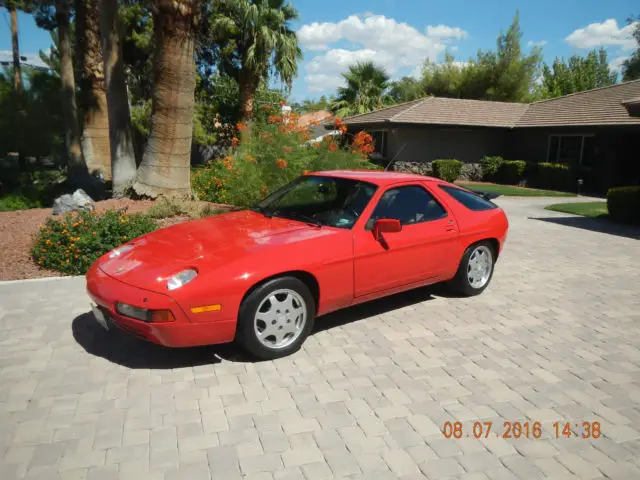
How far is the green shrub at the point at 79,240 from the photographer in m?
6.32

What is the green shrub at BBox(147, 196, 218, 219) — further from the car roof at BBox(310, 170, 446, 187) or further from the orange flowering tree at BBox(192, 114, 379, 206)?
the car roof at BBox(310, 170, 446, 187)

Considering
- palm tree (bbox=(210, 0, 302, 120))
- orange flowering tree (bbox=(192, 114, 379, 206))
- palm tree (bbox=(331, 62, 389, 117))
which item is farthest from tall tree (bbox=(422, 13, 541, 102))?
orange flowering tree (bbox=(192, 114, 379, 206))

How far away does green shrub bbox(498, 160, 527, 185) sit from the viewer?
23.0 metres

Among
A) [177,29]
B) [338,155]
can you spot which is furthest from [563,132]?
[177,29]

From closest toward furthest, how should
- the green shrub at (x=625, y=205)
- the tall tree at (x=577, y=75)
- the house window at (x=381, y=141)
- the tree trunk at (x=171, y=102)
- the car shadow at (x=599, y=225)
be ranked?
the tree trunk at (x=171, y=102), the car shadow at (x=599, y=225), the green shrub at (x=625, y=205), the house window at (x=381, y=141), the tall tree at (x=577, y=75)

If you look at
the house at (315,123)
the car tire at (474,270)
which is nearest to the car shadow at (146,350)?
the car tire at (474,270)

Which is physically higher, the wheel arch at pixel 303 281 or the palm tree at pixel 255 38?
the palm tree at pixel 255 38

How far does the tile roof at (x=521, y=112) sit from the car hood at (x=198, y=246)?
1949cm

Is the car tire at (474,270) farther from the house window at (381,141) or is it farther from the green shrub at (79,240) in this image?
the house window at (381,141)

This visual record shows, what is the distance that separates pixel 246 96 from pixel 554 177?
1492 cm

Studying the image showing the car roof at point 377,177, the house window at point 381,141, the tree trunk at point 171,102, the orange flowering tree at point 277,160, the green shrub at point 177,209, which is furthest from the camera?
the house window at point 381,141

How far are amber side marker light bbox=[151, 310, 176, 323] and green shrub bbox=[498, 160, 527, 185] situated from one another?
22.6m

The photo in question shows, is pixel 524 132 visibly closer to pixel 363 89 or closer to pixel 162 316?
pixel 363 89

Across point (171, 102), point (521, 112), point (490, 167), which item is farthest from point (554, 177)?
point (171, 102)
